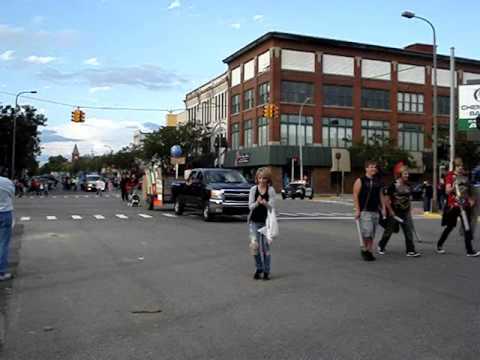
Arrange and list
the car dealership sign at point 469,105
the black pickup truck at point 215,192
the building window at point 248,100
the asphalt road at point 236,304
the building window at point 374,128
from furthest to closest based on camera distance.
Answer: the building window at point 248,100 → the building window at point 374,128 → the car dealership sign at point 469,105 → the black pickup truck at point 215,192 → the asphalt road at point 236,304

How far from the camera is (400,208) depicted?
40.1 ft

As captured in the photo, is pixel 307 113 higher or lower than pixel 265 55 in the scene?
lower

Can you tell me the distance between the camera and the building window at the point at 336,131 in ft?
206

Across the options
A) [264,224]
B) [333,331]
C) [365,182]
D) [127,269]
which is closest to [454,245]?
[365,182]

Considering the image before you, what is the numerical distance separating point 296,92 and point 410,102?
14018 millimetres

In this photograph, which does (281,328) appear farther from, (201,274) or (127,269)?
(127,269)

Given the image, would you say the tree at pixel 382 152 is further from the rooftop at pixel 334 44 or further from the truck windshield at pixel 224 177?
the truck windshield at pixel 224 177

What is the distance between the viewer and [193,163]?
7306cm

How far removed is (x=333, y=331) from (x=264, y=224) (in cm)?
333

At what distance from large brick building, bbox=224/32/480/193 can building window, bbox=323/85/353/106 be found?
0.10 m

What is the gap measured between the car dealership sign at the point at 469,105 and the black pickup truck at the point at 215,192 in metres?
11.8

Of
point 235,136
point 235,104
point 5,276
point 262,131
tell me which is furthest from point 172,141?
point 5,276

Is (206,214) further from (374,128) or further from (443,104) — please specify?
(443,104)

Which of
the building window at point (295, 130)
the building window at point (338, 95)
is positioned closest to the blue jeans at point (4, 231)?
the building window at point (295, 130)
